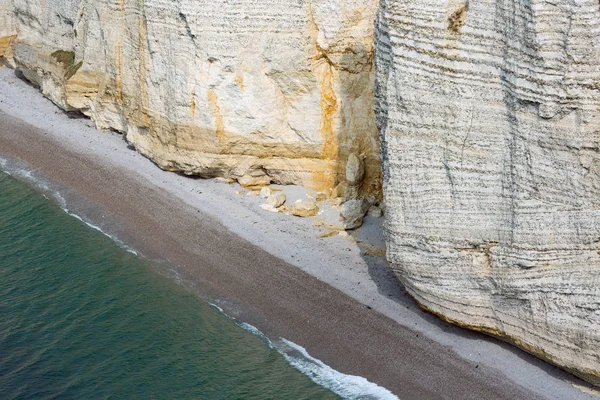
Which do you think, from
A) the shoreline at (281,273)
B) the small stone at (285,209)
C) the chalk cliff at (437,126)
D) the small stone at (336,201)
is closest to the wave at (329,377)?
the shoreline at (281,273)

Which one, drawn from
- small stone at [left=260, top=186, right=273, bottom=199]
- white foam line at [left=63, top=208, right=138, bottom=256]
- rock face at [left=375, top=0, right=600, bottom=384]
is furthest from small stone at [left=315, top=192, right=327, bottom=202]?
rock face at [left=375, top=0, right=600, bottom=384]

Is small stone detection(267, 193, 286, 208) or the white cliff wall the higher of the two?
the white cliff wall

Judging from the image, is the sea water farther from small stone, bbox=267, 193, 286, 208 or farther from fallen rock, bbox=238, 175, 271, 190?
fallen rock, bbox=238, 175, 271, 190

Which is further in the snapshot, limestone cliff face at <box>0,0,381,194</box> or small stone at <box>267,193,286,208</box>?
small stone at <box>267,193,286,208</box>

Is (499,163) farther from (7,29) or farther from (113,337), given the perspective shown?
(7,29)

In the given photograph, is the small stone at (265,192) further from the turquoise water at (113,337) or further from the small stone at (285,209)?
the turquoise water at (113,337)

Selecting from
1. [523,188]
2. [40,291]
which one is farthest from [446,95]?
[40,291]

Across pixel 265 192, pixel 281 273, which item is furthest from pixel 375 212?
pixel 281 273
